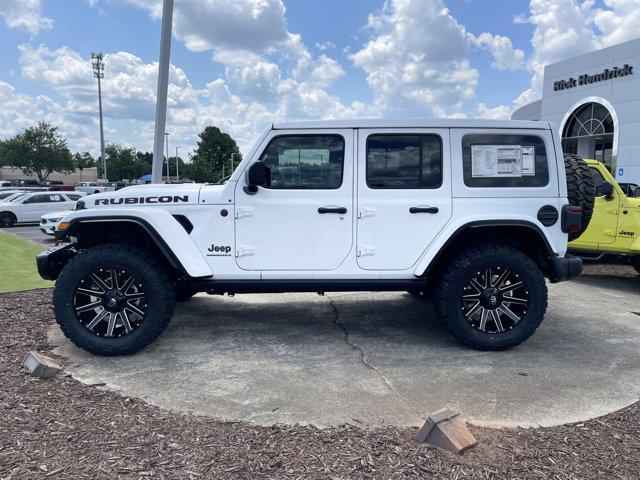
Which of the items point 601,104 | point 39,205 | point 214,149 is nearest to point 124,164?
point 214,149

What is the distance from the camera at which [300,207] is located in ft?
14.1

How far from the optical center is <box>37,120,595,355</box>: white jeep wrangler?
428cm

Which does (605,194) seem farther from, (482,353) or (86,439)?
(86,439)

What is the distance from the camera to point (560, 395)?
361 centimetres

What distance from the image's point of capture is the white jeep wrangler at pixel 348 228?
428cm

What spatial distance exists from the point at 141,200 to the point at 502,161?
3.26 m

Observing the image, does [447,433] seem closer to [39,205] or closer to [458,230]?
[458,230]

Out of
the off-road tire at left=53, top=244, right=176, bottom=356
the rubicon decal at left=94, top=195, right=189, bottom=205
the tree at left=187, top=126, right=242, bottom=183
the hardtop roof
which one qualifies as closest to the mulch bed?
the off-road tire at left=53, top=244, right=176, bottom=356

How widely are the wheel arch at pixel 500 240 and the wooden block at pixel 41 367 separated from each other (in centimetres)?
308

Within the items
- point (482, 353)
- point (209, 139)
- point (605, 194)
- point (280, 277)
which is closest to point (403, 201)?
point (280, 277)

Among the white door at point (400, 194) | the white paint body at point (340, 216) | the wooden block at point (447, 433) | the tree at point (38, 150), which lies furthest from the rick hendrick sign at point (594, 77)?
the tree at point (38, 150)

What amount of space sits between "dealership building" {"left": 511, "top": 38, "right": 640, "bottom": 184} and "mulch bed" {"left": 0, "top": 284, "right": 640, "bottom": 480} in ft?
80.0

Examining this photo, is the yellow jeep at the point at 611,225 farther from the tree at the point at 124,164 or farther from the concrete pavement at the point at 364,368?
the tree at the point at 124,164

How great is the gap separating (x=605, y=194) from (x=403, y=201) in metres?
4.64
